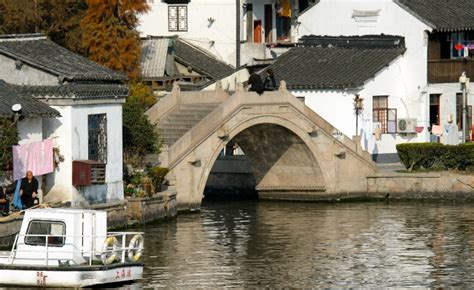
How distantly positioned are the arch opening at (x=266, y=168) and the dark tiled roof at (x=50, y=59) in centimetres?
1062

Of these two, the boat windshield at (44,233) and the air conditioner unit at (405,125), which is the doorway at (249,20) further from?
the boat windshield at (44,233)

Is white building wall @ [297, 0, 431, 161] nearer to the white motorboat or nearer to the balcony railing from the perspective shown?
the balcony railing

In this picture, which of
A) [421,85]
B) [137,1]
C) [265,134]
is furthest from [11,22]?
[421,85]

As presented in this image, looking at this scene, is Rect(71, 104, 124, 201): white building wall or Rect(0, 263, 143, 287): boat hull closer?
Rect(0, 263, 143, 287): boat hull

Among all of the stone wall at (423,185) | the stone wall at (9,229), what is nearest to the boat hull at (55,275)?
the stone wall at (9,229)

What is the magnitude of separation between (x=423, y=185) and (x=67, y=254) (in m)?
27.0

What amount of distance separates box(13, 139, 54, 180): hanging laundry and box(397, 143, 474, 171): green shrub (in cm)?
2038

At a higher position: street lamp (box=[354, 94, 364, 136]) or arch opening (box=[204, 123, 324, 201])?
street lamp (box=[354, 94, 364, 136])

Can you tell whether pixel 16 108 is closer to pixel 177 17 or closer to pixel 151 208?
pixel 151 208

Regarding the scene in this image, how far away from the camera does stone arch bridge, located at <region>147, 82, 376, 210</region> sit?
69.3 m

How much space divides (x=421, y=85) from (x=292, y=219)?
1668 cm

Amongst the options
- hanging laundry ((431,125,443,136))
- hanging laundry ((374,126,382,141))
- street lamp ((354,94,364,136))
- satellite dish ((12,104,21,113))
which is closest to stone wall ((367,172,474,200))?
street lamp ((354,94,364,136))

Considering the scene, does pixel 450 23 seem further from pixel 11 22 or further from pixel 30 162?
pixel 30 162

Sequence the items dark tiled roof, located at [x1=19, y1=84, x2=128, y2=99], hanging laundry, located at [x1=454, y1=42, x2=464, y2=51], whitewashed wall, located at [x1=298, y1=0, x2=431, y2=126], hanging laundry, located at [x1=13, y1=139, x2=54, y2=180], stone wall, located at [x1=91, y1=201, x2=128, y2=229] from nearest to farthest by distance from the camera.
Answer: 1. hanging laundry, located at [x1=13, y1=139, x2=54, y2=180]
2. dark tiled roof, located at [x1=19, y1=84, x2=128, y2=99]
3. stone wall, located at [x1=91, y1=201, x2=128, y2=229]
4. whitewashed wall, located at [x1=298, y1=0, x2=431, y2=126]
5. hanging laundry, located at [x1=454, y1=42, x2=464, y2=51]
